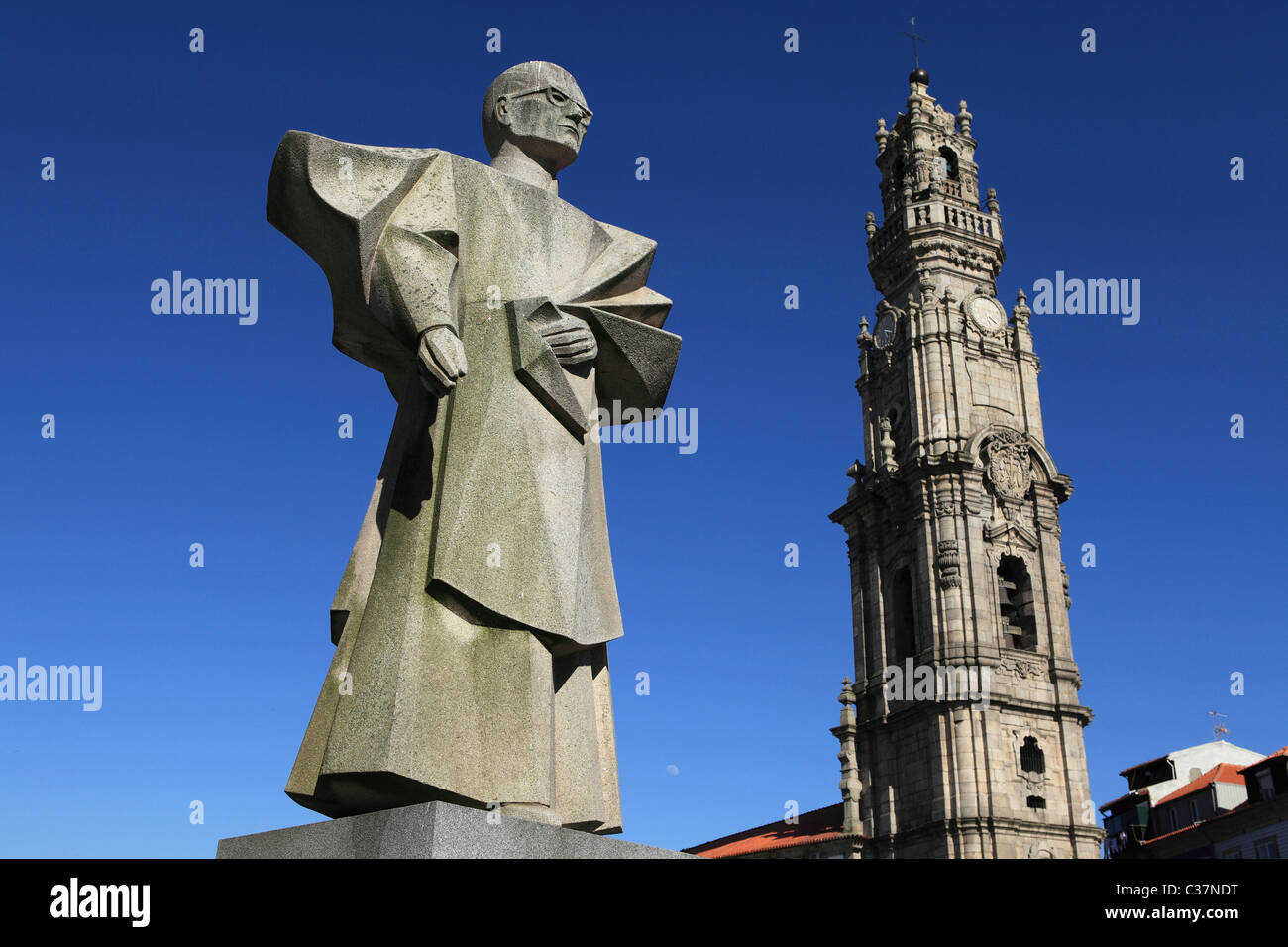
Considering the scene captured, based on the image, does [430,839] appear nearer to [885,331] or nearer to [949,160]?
[885,331]

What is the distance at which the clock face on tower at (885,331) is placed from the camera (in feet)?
160

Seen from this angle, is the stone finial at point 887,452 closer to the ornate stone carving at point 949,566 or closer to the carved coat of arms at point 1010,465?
the carved coat of arms at point 1010,465

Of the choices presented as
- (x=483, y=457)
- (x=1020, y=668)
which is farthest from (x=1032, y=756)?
(x=483, y=457)

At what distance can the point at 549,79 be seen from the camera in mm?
5160

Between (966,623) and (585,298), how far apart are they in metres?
39.1

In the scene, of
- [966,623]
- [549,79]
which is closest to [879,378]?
[966,623]

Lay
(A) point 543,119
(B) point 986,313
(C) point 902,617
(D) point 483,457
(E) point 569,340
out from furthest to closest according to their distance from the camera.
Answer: (B) point 986,313 → (C) point 902,617 → (A) point 543,119 → (E) point 569,340 → (D) point 483,457

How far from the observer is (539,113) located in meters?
5.14

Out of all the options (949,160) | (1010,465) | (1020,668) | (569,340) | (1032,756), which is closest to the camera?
(569,340)

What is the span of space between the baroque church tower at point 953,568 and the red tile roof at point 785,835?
5.49 meters

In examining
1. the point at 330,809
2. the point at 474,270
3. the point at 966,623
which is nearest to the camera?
the point at 330,809

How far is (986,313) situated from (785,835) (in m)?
25.3
